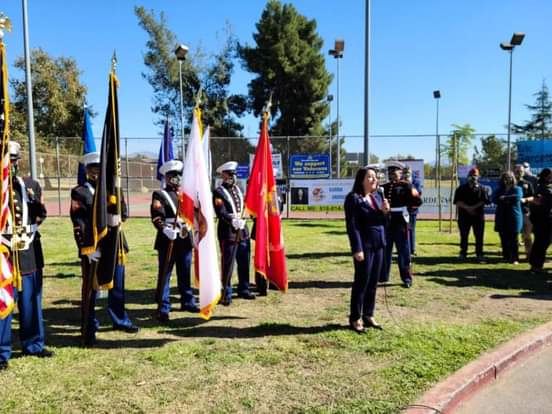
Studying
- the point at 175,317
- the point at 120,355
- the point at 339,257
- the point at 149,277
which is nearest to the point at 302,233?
the point at 339,257

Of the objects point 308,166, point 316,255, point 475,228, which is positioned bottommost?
point 316,255

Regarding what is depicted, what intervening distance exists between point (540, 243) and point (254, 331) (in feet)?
19.4

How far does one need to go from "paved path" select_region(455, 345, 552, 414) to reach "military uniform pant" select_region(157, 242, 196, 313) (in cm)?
365

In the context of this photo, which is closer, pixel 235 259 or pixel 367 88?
pixel 235 259

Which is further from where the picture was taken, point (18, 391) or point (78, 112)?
point (78, 112)

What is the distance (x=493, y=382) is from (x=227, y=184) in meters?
4.41

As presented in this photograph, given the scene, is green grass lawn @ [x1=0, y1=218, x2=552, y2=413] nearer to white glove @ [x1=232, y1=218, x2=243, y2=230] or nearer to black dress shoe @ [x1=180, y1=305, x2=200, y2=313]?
black dress shoe @ [x1=180, y1=305, x2=200, y2=313]

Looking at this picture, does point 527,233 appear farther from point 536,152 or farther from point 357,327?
point 536,152

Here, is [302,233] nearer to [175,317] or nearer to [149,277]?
[149,277]

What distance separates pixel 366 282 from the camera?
18.0ft

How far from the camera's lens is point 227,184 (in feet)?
23.9

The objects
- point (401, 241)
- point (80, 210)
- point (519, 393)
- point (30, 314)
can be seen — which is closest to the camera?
point (519, 393)

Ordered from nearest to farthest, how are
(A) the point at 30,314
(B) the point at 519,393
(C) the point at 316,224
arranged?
(B) the point at 519,393
(A) the point at 30,314
(C) the point at 316,224

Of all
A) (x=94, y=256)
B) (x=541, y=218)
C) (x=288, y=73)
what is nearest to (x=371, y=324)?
(x=94, y=256)
